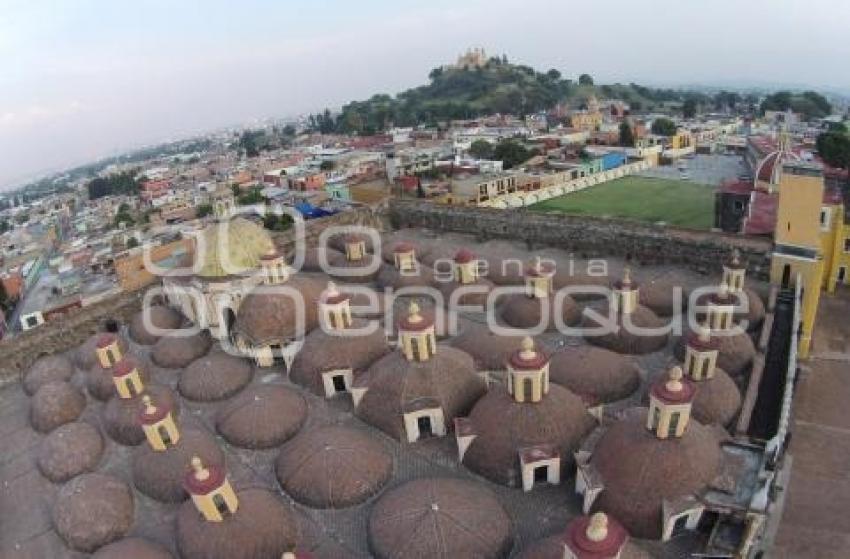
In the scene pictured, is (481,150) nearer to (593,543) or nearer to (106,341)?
(106,341)

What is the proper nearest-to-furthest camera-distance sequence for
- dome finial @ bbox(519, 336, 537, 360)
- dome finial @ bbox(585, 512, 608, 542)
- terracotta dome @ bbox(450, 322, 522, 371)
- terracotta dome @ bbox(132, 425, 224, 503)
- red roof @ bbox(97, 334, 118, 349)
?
dome finial @ bbox(585, 512, 608, 542) < dome finial @ bbox(519, 336, 537, 360) < terracotta dome @ bbox(132, 425, 224, 503) < terracotta dome @ bbox(450, 322, 522, 371) < red roof @ bbox(97, 334, 118, 349)

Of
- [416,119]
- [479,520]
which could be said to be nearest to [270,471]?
[479,520]

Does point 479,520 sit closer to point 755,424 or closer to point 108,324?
point 755,424

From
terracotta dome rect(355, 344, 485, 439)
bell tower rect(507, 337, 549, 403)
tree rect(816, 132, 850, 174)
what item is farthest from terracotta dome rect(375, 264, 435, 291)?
tree rect(816, 132, 850, 174)

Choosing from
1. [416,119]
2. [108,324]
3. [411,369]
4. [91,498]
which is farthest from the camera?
[416,119]

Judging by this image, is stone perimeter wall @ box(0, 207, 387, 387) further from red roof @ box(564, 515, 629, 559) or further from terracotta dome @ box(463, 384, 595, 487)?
red roof @ box(564, 515, 629, 559)

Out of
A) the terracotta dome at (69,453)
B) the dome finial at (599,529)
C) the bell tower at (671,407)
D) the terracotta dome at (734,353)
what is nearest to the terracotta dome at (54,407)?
the terracotta dome at (69,453)

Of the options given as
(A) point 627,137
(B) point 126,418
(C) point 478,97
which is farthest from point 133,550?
(C) point 478,97
